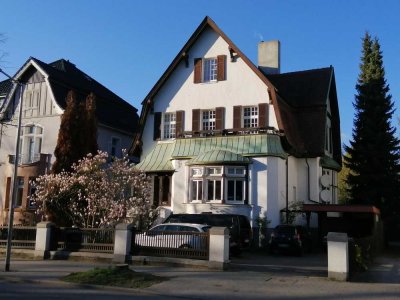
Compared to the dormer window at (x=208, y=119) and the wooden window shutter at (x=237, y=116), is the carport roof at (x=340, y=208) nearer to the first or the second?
the wooden window shutter at (x=237, y=116)

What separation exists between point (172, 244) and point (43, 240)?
566 centimetres

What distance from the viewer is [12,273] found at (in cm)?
1521

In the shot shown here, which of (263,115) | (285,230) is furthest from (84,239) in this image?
Answer: (263,115)

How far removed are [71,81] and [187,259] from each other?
21607 millimetres

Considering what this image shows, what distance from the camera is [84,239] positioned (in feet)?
63.4

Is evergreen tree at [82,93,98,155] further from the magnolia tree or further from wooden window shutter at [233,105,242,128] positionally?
wooden window shutter at [233,105,242,128]

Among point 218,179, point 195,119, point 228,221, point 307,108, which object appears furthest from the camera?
point 307,108

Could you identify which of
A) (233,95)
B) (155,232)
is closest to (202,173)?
(233,95)

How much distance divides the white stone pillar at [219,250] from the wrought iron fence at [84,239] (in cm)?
437

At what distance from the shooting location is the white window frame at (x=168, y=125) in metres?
30.2

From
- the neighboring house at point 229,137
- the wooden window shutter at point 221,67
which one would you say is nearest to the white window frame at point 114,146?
the neighboring house at point 229,137

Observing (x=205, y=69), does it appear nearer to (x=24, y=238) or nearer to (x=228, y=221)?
(x=228, y=221)

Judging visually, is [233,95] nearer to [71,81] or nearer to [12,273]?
[71,81]

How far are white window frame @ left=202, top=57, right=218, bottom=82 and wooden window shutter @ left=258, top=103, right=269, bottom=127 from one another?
3.65 m
